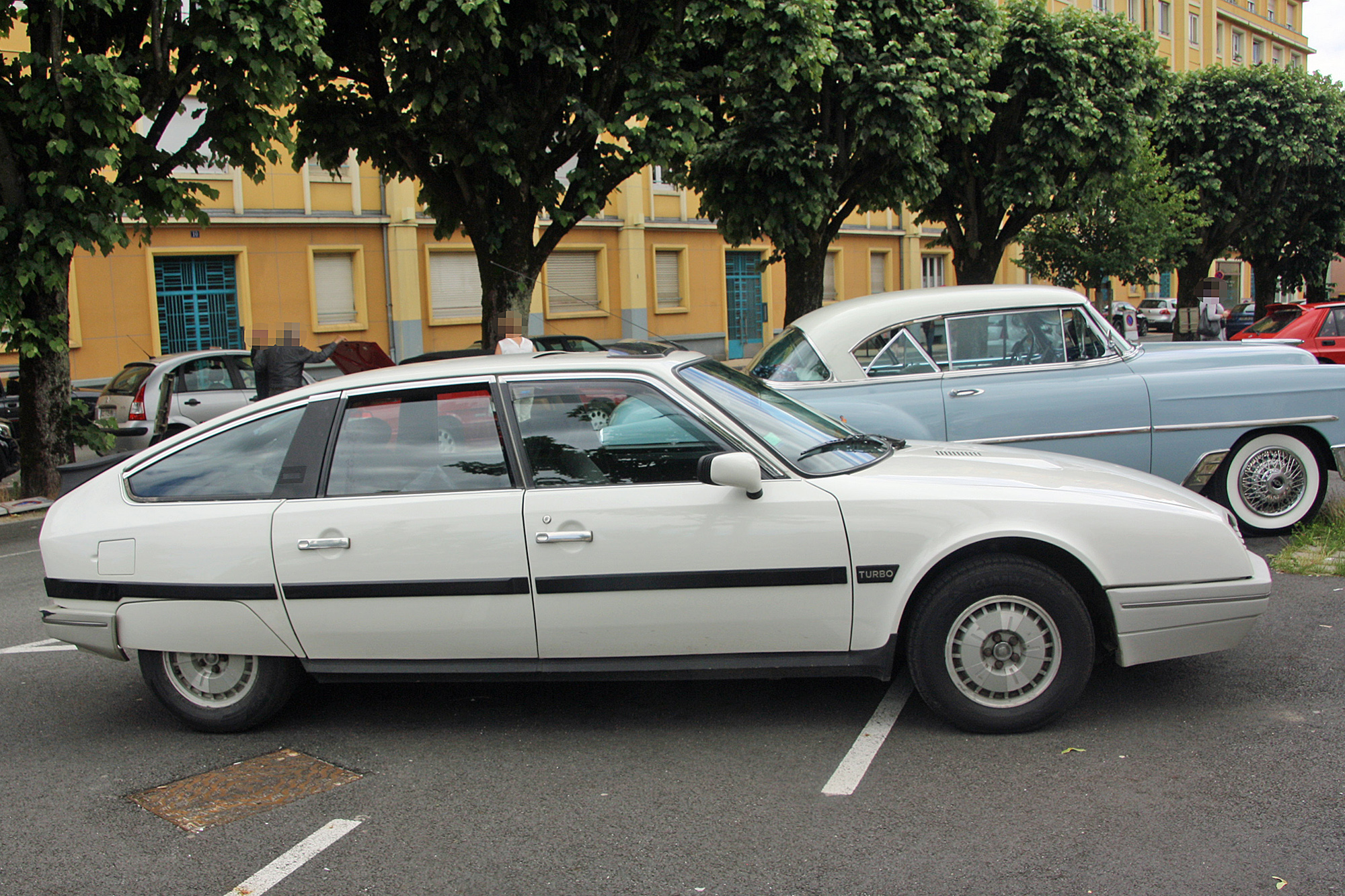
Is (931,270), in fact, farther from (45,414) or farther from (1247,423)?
(1247,423)

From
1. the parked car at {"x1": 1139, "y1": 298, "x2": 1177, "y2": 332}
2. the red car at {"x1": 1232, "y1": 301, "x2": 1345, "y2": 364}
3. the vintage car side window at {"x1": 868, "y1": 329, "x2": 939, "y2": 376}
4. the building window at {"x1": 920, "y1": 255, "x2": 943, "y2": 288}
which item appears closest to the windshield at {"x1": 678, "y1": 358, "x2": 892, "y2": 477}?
the vintage car side window at {"x1": 868, "y1": 329, "x2": 939, "y2": 376}

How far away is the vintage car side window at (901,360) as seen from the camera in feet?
25.0

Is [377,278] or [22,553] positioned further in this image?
[377,278]

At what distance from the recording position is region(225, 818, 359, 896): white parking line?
334cm

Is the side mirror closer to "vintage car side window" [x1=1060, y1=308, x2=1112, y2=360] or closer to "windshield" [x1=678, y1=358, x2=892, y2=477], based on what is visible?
"windshield" [x1=678, y1=358, x2=892, y2=477]

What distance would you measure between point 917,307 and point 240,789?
5407 millimetres

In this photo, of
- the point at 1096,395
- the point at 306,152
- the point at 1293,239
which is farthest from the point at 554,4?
the point at 1293,239

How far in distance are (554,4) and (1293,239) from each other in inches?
1203

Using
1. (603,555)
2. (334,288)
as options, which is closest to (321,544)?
(603,555)

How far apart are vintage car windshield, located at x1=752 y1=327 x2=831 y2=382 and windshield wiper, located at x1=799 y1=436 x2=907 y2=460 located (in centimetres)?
251

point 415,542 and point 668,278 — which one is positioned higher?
point 668,278

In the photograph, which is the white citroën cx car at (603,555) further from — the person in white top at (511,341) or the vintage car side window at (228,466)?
the person in white top at (511,341)

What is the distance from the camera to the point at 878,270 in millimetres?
39812

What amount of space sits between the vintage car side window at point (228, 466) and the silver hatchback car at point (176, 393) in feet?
29.8
